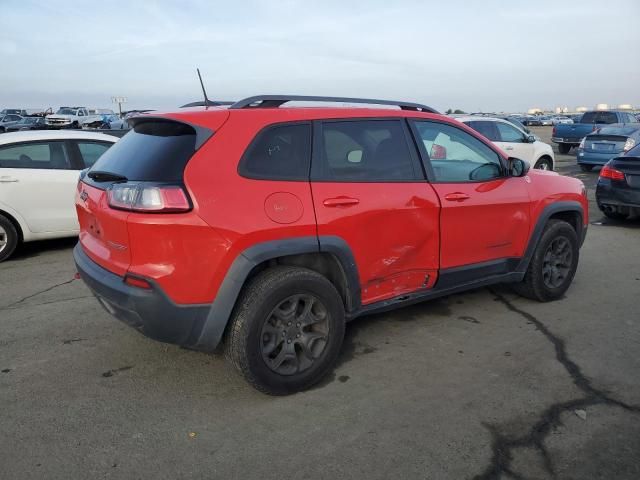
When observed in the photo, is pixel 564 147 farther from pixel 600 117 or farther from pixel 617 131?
pixel 617 131

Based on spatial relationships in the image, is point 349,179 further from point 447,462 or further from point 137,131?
point 447,462

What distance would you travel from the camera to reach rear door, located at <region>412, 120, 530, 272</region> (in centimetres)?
397

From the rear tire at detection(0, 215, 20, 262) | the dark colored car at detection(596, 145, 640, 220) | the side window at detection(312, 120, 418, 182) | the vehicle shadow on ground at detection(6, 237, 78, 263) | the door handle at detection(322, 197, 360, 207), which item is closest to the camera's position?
the door handle at detection(322, 197, 360, 207)

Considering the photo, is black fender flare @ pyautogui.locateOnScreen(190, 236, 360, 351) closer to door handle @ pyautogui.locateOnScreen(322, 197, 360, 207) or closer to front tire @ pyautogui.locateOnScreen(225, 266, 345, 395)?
front tire @ pyautogui.locateOnScreen(225, 266, 345, 395)

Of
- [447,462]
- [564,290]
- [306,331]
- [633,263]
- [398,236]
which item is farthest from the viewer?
[633,263]

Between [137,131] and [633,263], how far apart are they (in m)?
5.69

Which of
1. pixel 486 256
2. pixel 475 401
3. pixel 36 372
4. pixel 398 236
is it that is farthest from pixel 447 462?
pixel 36 372

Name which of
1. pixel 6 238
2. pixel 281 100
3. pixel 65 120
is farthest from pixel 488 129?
pixel 65 120

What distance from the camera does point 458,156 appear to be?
444 centimetres

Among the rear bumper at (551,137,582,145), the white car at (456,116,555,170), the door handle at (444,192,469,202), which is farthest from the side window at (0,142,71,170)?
the rear bumper at (551,137,582,145)

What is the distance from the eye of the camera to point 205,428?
296cm

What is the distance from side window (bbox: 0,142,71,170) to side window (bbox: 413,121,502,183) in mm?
4872

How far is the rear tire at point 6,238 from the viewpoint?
20.8 feet

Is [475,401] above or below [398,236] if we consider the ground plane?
below
